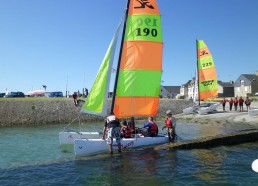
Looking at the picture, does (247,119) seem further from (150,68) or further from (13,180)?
(13,180)

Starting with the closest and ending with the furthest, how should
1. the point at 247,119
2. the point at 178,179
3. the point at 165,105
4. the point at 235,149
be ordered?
1. the point at 178,179
2. the point at 235,149
3. the point at 247,119
4. the point at 165,105

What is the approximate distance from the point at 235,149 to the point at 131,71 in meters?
8.08

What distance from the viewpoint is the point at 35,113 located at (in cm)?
4278

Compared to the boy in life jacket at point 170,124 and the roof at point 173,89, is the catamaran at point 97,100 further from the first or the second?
the roof at point 173,89

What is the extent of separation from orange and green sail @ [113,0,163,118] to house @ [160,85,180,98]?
105 metres

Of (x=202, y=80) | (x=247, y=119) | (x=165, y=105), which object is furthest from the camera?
(x=165, y=105)

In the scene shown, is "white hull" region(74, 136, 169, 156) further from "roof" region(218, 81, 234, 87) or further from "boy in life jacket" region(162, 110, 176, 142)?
"roof" region(218, 81, 234, 87)

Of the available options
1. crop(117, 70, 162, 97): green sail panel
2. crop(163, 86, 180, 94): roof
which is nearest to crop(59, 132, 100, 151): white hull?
crop(117, 70, 162, 97): green sail panel

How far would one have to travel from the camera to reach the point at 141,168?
46.5 ft

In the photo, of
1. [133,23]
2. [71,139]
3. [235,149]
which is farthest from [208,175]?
[133,23]

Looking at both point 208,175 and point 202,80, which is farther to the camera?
point 202,80

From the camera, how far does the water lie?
40.7 feet

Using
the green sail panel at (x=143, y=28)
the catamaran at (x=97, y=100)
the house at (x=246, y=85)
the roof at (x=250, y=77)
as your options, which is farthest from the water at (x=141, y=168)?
the roof at (x=250, y=77)

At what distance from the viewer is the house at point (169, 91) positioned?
5012 inches
